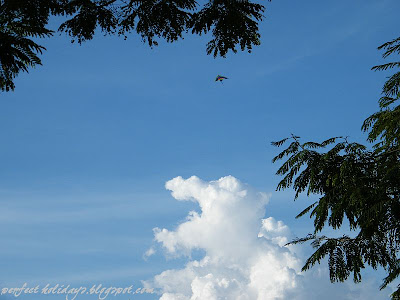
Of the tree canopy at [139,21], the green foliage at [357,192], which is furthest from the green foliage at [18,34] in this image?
the green foliage at [357,192]

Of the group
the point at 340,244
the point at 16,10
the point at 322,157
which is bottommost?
the point at 340,244

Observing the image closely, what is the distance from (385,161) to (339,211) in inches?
51.5

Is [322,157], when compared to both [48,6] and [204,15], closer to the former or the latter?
[204,15]

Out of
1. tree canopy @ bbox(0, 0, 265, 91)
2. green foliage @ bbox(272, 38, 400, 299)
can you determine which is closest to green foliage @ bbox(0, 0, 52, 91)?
tree canopy @ bbox(0, 0, 265, 91)

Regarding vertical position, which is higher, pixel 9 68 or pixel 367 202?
pixel 9 68

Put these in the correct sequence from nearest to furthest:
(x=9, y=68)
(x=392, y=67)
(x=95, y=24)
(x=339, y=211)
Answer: (x=9, y=68)
(x=95, y=24)
(x=339, y=211)
(x=392, y=67)

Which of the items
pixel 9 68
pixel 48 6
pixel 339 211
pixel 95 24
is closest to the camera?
pixel 9 68

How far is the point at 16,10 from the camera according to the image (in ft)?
21.2

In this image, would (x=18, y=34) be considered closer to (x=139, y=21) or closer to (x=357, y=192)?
(x=139, y=21)

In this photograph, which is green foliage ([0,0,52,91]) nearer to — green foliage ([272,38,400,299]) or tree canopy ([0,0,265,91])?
tree canopy ([0,0,265,91])

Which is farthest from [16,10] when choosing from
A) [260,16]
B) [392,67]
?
[392,67]

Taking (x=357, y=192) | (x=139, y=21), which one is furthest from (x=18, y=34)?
(x=357, y=192)

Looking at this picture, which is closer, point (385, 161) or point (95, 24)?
point (95, 24)

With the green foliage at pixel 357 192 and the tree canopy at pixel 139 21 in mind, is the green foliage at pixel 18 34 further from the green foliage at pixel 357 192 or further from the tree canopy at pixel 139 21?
the green foliage at pixel 357 192
